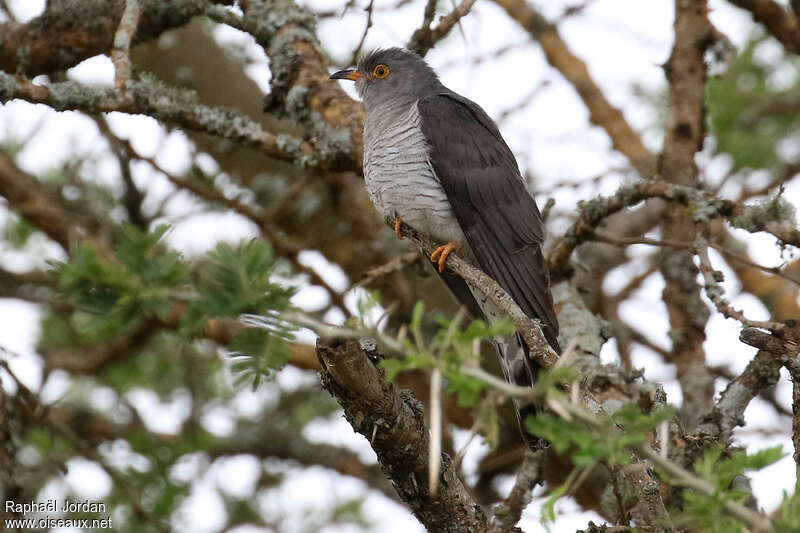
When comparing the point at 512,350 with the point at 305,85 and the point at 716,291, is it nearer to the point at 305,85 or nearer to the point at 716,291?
the point at 716,291

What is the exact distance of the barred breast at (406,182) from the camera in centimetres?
387

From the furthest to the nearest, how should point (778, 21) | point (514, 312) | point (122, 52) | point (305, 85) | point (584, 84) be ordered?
point (584, 84) → point (778, 21) → point (305, 85) → point (122, 52) → point (514, 312)

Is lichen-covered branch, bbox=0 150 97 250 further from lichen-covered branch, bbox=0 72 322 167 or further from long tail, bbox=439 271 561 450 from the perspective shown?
long tail, bbox=439 271 561 450

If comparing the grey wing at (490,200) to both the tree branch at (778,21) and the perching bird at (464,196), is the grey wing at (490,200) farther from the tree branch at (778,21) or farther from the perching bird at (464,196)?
the tree branch at (778,21)

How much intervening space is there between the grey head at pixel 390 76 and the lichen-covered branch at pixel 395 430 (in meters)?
2.29

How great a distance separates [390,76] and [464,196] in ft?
3.78

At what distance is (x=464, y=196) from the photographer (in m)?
3.89

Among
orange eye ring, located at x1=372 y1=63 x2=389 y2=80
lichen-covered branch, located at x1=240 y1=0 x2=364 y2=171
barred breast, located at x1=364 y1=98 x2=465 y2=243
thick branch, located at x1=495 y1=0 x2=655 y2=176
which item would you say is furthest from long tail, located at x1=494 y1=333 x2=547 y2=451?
thick branch, located at x1=495 y1=0 x2=655 y2=176

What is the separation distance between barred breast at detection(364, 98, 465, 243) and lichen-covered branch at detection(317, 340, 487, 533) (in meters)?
1.37

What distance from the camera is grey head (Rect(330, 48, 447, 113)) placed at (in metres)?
4.60

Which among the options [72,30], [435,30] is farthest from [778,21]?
[72,30]

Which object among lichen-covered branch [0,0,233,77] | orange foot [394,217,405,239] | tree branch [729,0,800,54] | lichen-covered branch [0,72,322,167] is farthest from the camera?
tree branch [729,0,800,54]

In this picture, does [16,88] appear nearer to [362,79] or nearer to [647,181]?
[362,79]

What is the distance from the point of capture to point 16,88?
3.21 m
